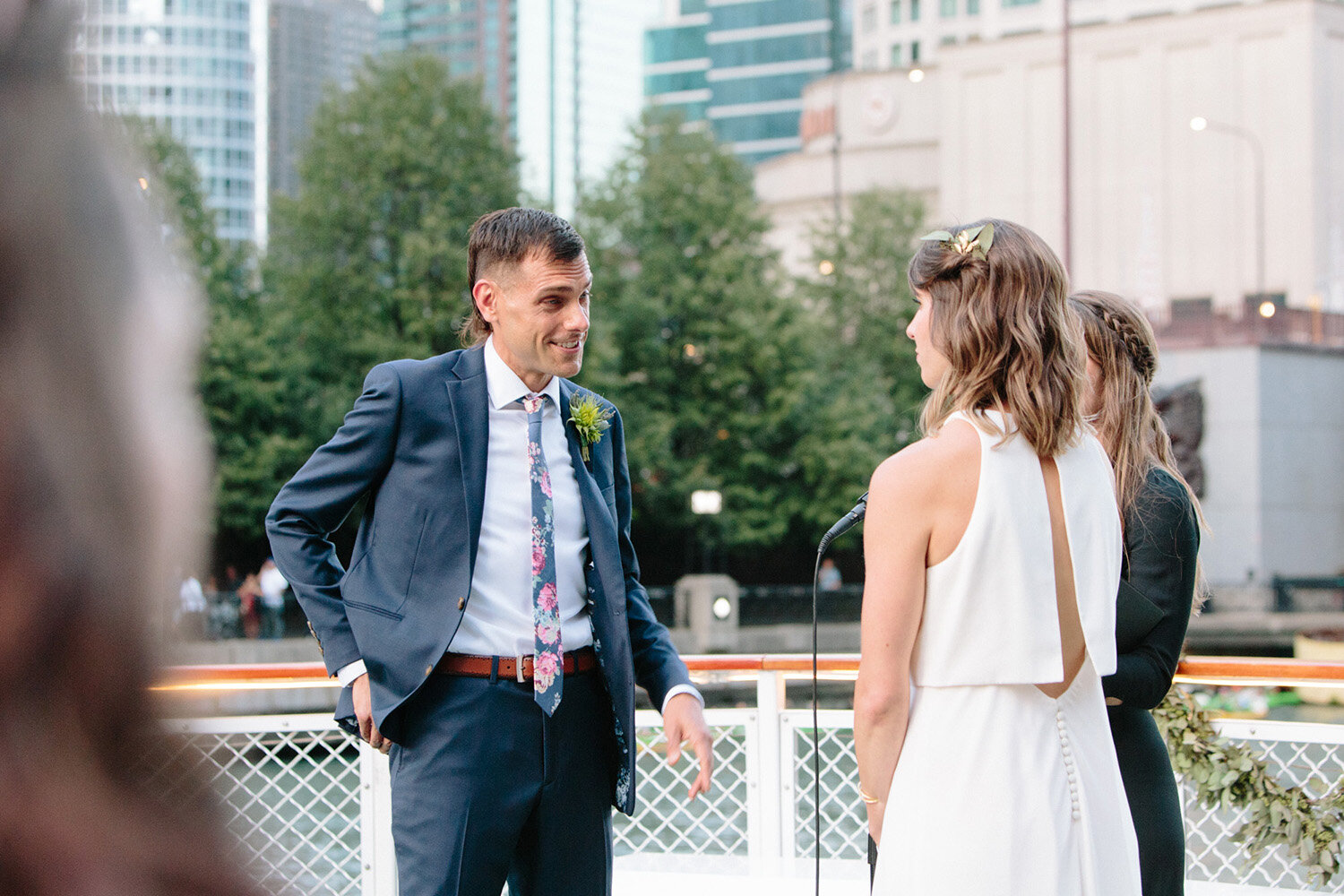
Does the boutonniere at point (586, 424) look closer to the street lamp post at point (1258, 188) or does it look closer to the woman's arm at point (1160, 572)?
the woman's arm at point (1160, 572)

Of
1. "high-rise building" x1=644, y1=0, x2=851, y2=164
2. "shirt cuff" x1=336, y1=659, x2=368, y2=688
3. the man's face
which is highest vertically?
"high-rise building" x1=644, y1=0, x2=851, y2=164

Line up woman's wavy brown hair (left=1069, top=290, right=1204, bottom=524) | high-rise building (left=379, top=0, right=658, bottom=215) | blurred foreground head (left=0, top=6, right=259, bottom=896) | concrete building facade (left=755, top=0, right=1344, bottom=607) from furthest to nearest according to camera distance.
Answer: high-rise building (left=379, top=0, right=658, bottom=215)
concrete building facade (left=755, top=0, right=1344, bottom=607)
woman's wavy brown hair (left=1069, top=290, right=1204, bottom=524)
blurred foreground head (left=0, top=6, right=259, bottom=896)

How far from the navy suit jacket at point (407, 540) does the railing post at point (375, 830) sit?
6.15 feet

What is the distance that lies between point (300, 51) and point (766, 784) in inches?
4008

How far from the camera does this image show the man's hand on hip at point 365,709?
239cm

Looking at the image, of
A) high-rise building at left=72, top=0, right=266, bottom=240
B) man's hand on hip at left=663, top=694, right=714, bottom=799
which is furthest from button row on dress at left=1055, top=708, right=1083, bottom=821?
high-rise building at left=72, top=0, right=266, bottom=240

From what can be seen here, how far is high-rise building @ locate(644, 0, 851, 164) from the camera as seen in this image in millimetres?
83688

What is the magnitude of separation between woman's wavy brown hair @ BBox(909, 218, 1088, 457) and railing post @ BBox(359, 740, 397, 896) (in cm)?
289

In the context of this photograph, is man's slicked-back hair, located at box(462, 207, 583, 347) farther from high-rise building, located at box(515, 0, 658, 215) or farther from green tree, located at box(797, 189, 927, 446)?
high-rise building, located at box(515, 0, 658, 215)

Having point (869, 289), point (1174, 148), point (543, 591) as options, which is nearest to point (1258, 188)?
point (1174, 148)

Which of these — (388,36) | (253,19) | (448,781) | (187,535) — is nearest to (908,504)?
(448,781)

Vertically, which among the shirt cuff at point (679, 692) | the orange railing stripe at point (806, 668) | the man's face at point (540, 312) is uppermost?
the man's face at point (540, 312)

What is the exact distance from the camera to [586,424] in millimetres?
2730

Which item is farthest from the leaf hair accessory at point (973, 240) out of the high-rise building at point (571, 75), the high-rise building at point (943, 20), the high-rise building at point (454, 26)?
the high-rise building at point (454, 26)
